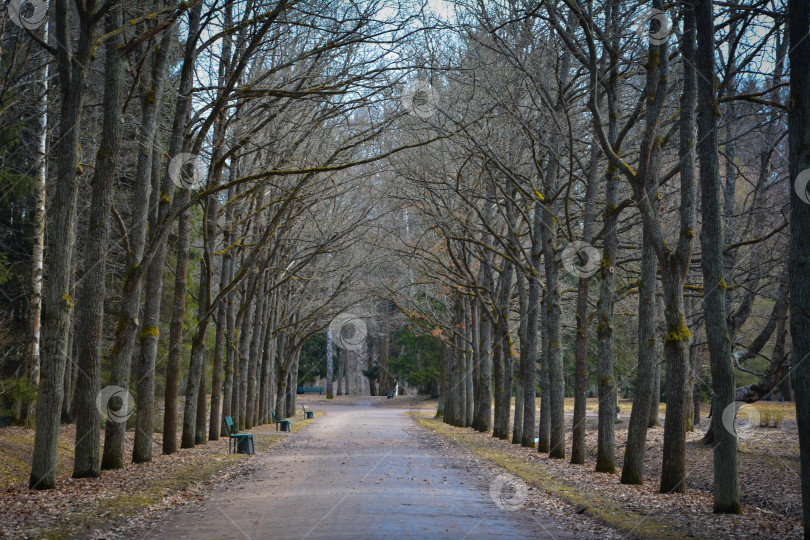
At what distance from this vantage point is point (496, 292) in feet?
86.6

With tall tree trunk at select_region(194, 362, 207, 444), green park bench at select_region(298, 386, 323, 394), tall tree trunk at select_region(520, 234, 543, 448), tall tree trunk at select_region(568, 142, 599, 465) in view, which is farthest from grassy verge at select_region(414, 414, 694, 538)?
green park bench at select_region(298, 386, 323, 394)

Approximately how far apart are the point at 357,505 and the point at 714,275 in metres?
5.43

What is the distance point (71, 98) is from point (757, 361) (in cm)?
4326

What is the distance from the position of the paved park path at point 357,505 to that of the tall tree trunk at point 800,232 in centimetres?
262

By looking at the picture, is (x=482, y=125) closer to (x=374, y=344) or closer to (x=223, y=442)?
(x=223, y=442)

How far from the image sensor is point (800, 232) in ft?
23.7

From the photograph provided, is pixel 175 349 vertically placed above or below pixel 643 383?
above

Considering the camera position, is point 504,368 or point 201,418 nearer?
point 201,418

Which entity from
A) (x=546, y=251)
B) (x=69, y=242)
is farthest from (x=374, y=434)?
(x=69, y=242)

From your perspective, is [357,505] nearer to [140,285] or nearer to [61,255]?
[61,255]

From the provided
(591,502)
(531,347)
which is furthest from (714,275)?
(531,347)

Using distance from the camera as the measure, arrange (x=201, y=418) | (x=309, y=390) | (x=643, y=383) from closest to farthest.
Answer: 1. (x=643, y=383)
2. (x=201, y=418)
3. (x=309, y=390)

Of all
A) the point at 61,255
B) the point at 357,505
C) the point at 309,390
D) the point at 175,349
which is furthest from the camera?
the point at 309,390

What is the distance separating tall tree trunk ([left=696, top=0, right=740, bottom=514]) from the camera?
9.73 metres
